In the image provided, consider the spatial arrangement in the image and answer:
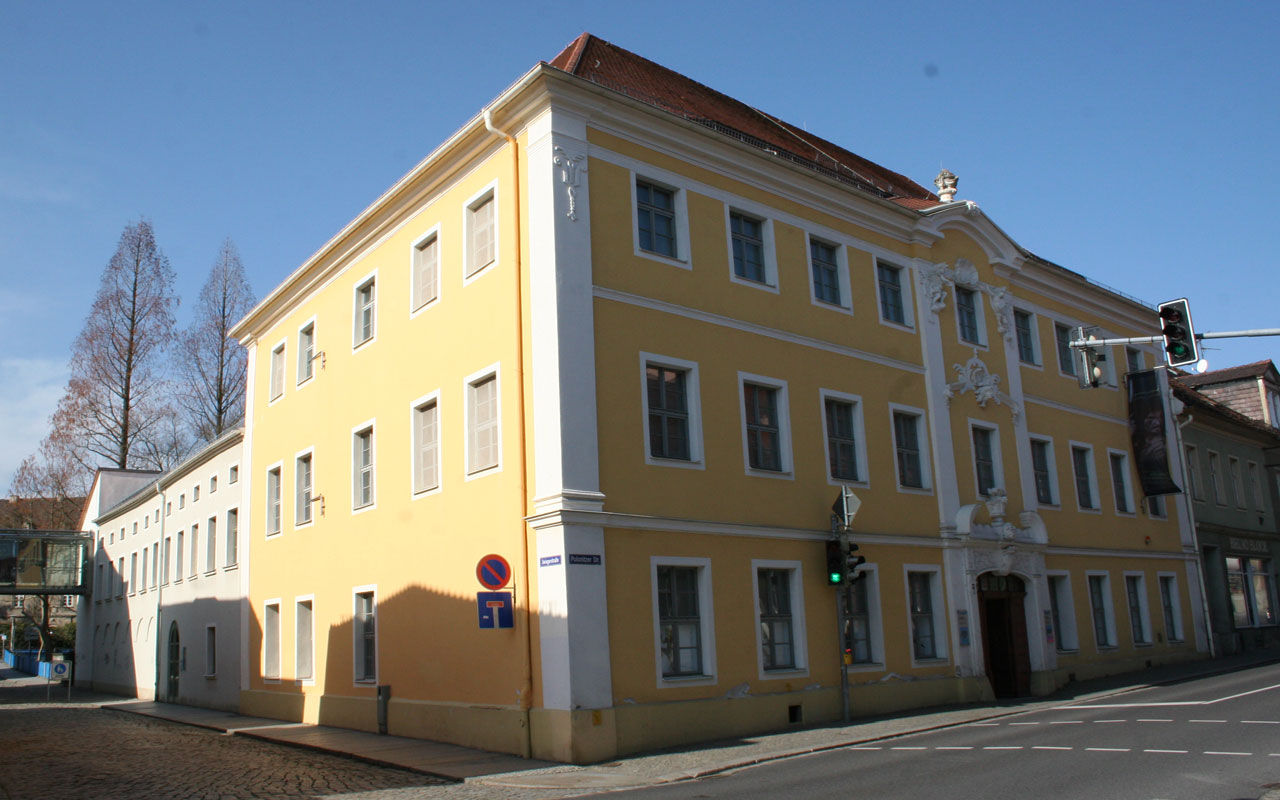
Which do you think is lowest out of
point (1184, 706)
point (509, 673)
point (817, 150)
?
point (1184, 706)

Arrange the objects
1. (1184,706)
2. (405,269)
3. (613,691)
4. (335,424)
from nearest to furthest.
A: (613,691)
(1184,706)
(405,269)
(335,424)

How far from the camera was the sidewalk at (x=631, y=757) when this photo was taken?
1272 centimetres

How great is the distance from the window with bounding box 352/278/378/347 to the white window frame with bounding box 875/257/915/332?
1018 centimetres

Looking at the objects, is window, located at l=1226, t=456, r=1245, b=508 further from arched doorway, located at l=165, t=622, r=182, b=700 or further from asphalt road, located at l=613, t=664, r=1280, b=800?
arched doorway, located at l=165, t=622, r=182, b=700

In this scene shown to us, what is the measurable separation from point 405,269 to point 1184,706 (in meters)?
15.4

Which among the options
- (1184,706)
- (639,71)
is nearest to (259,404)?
(639,71)

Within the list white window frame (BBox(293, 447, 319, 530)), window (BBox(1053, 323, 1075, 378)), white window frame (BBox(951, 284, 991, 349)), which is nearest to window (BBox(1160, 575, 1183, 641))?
window (BBox(1053, 323, 1075, 378))

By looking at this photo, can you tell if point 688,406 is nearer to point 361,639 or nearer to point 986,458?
point 361,639

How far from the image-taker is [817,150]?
83.0 feet

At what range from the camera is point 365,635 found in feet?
66.5

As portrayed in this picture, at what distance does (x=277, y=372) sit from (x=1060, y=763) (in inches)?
810

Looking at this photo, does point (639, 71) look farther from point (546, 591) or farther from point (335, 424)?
point (546, 591)

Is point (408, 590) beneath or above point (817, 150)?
beneath

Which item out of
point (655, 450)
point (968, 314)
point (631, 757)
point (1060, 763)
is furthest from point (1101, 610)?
point (631, 757)
